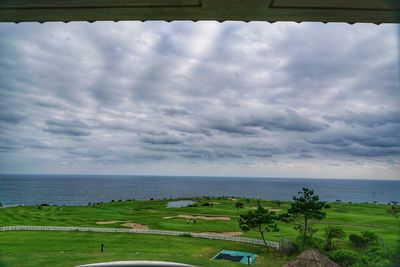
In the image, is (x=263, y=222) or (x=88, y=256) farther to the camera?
(x=263, y=222)

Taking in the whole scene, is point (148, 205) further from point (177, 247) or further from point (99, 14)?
point (99, 14)

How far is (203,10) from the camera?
5.96m

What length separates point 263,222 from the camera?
96.1ft

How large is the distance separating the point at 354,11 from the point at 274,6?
141cm

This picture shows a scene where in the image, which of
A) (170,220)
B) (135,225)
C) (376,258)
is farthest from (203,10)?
(170,220)

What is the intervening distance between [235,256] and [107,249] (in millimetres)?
9614

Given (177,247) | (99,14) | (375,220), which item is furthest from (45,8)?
(375,220)

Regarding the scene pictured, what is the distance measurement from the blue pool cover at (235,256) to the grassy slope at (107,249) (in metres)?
0.48

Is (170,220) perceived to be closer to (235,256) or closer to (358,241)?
(235,256)

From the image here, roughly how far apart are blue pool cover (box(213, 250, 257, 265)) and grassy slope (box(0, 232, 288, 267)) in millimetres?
482

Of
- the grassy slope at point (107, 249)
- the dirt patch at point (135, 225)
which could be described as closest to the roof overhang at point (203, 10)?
the grassy slope at point (107, 249)

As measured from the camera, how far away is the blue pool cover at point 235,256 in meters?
23.4

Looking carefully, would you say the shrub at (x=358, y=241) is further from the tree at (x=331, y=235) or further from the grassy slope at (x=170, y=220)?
the grassy slope at (x=170, y=220)

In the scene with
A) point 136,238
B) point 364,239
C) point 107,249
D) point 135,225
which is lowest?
point 135,225
